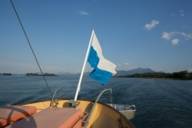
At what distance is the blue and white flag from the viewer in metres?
8.06

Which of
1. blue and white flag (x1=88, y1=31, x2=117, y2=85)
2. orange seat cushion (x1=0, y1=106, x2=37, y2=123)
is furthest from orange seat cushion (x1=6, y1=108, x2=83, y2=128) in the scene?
blue and white flag (x1=88, y1=31, x2=117, y2=85)

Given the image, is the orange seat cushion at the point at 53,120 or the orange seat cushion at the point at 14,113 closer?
the orange seat cushion at the point at 53,120

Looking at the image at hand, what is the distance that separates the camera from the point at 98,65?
7.97 m

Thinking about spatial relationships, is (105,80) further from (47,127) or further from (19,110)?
(47,127)

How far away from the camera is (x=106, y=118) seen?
629 cm

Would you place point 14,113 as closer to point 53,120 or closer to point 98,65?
point 53,120

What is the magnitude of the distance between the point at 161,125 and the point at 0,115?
10981 millimetres

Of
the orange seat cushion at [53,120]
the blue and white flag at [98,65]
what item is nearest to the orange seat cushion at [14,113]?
the orange seat cushion at [53,120]

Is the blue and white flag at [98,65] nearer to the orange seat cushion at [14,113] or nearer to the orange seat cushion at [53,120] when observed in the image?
the orange seat cushion at [14,113]

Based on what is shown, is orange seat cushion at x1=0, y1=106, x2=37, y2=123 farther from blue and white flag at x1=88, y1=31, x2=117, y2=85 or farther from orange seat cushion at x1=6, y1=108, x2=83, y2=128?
blue and white flag at x1=88, y1=31, x2=117, y2=85

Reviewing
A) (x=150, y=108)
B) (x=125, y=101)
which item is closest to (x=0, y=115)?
(x=150, y=108)

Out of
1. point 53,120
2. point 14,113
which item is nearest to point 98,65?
point 14,113

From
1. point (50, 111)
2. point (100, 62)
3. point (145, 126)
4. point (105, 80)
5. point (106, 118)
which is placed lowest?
point (145, 126)

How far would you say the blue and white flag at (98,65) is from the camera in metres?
8.06
